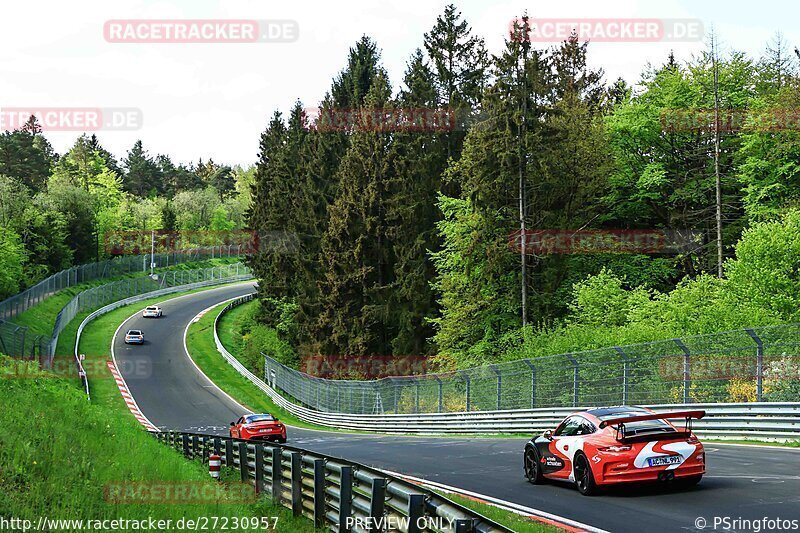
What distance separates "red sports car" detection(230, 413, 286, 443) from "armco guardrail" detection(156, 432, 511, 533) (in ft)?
55.3

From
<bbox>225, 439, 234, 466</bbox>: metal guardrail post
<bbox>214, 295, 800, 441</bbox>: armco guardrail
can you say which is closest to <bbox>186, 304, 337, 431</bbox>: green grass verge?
<bbox>214, 295, 800, 441</bbox>: armco guardrail

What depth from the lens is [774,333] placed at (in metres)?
20.3

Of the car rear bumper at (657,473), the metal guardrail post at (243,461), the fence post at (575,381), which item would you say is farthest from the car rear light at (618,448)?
the fence post at (575,381)

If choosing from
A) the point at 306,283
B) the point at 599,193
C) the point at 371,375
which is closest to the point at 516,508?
the point at 599,193

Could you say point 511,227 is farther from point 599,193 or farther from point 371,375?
point 371,375

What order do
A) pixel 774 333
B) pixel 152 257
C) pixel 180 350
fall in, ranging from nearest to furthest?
pixel 774 333 → pixel 180 350 → pixel 152 257

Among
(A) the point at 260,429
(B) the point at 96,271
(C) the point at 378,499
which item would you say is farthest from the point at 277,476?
(B) the point at 96,271

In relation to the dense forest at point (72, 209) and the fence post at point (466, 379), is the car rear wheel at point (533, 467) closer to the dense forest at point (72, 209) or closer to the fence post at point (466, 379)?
the fence post at point (466, 379)

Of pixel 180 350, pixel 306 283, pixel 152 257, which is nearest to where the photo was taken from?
pixel 306 283

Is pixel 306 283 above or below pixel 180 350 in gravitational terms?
above

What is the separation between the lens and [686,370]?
2270 cm

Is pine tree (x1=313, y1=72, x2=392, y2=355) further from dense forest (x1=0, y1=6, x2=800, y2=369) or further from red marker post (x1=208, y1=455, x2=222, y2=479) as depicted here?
red marker post (x1=208, y1=455, x2=222, y2=479)

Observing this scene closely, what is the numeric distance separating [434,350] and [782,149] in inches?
869

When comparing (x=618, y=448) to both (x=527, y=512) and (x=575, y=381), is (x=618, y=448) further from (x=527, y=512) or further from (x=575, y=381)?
(x=575, y=381)
